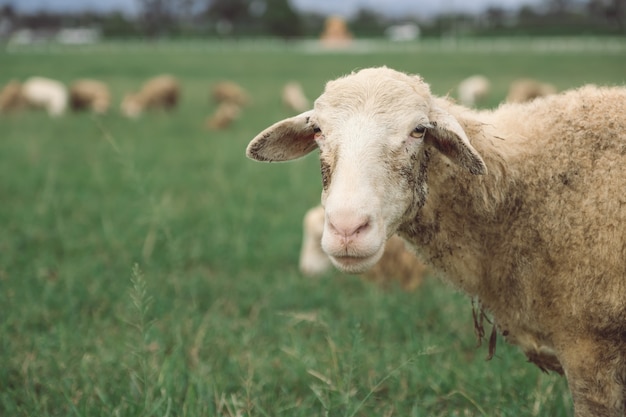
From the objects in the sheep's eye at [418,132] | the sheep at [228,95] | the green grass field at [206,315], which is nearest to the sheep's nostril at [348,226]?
the sheep's eye at [418,132]

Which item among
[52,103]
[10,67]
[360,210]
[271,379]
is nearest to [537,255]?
[360,210]

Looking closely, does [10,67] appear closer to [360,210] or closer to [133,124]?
[133,124]

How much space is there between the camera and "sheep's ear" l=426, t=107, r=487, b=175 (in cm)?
254

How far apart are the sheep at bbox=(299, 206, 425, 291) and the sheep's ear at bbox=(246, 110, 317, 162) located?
206cm

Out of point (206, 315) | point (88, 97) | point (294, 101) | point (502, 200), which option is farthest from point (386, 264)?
point (88, 97)

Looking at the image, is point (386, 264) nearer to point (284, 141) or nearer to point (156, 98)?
point (284, 141)

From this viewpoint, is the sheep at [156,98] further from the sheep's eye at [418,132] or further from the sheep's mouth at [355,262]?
the sheep's mouth at [355,262]

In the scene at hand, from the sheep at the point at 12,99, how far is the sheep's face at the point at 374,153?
1517cm

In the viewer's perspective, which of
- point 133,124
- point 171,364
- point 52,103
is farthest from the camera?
point 52,103

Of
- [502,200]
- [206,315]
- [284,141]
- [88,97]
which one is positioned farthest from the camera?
[88,97]

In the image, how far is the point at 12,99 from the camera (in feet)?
53.0

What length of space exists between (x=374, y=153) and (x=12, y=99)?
52.1ft

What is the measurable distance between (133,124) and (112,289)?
9354mm

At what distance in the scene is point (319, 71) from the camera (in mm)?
27531
